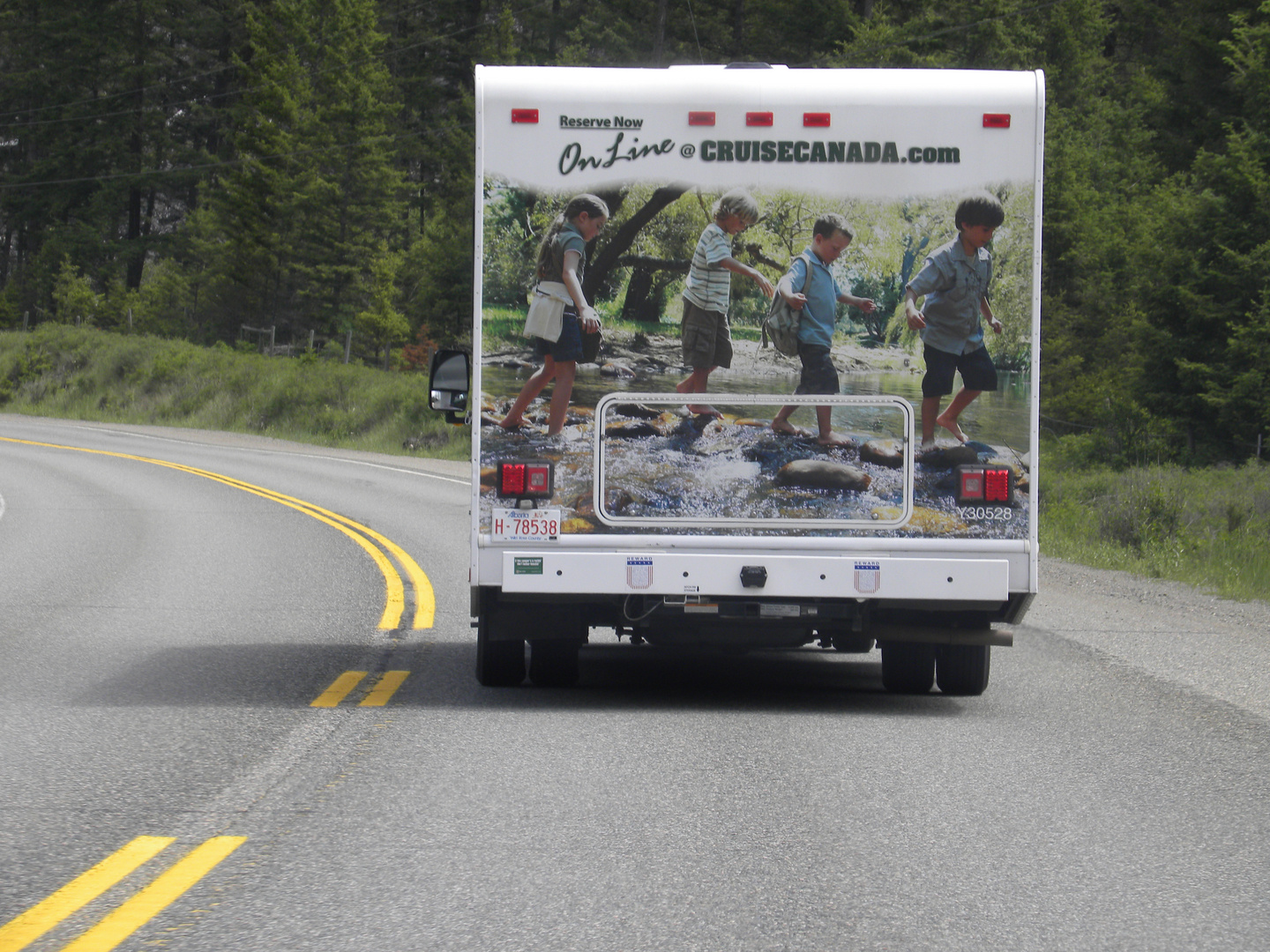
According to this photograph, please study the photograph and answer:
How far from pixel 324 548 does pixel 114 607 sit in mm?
4280

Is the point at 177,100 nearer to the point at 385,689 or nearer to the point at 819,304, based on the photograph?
the point at 385,689

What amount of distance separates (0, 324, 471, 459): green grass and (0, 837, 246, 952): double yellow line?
1123 inches

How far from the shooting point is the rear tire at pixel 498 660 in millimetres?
8156

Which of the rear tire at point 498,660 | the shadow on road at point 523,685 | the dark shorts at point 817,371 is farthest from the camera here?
the rear tire at point 498,660

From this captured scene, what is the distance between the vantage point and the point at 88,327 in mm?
54906

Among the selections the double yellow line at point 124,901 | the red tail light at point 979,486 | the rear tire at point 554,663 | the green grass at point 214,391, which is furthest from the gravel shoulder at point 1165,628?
the green grass at point 214,391

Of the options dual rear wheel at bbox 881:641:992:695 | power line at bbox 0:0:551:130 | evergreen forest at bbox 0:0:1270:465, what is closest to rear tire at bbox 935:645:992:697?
dual rear wheel at bbox 881:641:992:695

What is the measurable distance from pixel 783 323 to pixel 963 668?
2391 millimetres

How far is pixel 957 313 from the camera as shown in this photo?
7.49 meters

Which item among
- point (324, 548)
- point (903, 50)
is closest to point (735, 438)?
point (324, 548)

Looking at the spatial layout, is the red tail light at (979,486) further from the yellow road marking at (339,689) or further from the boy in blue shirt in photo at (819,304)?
the yellow road marking at (339,689)

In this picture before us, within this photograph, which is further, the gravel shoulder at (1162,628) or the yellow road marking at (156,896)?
the gravel shoulder at (1162,628)

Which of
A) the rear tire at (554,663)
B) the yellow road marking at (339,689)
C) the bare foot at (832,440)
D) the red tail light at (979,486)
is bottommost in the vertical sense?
the yellow road marking at (339,689)

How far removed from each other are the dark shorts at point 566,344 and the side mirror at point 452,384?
553mm
